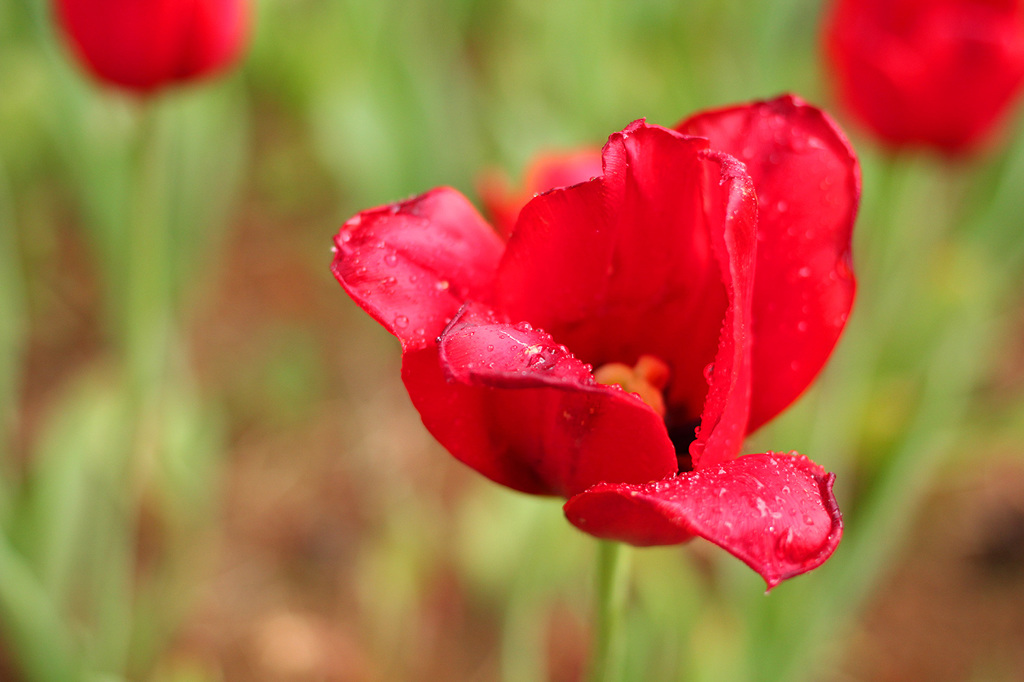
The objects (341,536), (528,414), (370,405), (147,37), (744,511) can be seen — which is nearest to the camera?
(744,511)

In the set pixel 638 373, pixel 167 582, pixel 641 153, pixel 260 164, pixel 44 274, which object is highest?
pixel 641 153

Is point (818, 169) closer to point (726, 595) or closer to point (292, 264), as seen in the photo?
point (726, 595)

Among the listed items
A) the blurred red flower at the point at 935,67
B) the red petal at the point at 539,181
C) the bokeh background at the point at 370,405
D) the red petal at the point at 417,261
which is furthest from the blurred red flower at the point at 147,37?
the blurred red flower at the point at 935,67

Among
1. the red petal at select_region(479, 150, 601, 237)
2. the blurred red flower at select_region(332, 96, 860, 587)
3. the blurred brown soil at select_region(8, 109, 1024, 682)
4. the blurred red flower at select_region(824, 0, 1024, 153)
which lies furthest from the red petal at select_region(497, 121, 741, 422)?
the blurred brown soil at select_region(8, 109, 1024, 682)

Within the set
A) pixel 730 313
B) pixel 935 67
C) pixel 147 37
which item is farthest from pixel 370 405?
pixel 730 313

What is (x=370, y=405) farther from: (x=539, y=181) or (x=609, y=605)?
(x=609, y=605)

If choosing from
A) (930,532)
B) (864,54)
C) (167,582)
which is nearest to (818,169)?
(864,54)

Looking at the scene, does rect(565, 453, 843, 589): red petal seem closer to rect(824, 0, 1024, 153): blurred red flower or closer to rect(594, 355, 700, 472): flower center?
rect(594, 355, 700, 472): flower center
